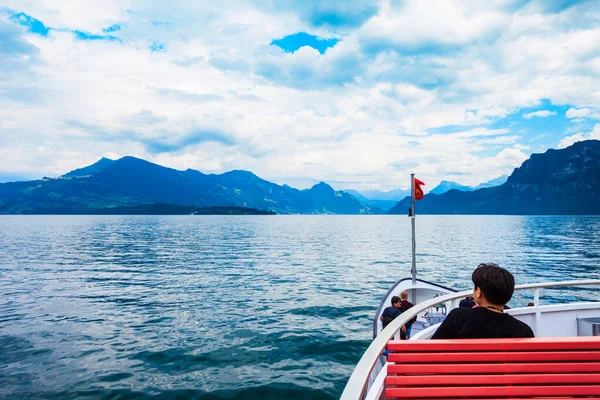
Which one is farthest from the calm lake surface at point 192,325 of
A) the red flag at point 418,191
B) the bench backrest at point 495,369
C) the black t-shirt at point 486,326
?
the bench backrest at point 495,369

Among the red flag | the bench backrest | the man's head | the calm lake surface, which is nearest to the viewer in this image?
the bench backrest

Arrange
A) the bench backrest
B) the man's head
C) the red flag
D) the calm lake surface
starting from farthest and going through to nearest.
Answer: the red flag < the calm lake surface < the man's head < the bench backrest

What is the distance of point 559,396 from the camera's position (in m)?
3.49

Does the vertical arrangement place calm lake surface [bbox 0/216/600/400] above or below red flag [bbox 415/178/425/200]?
below

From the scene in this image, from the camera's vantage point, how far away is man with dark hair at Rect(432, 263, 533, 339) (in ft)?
13.2

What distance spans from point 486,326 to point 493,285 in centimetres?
48

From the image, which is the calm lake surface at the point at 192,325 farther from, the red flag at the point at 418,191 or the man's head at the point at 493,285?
the man's head at the point at 493,285

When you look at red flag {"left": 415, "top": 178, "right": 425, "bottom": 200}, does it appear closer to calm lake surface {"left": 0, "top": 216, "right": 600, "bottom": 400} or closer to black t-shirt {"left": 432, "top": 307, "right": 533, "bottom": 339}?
calm lake surface {"left": 0, "top": 216, "right": 600, "bottom": 400}

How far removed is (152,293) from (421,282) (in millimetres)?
18970

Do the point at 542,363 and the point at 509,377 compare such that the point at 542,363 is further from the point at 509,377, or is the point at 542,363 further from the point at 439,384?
the point at 439,384

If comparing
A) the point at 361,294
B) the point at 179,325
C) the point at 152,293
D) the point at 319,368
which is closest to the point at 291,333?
the point at 319,368

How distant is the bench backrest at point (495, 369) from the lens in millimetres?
3490

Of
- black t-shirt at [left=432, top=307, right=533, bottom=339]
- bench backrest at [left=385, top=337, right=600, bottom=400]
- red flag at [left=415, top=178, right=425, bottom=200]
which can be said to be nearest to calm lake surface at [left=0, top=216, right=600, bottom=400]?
red flag at [left=415, top=178, right=425, bottom=200]

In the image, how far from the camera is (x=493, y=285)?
4.06m
